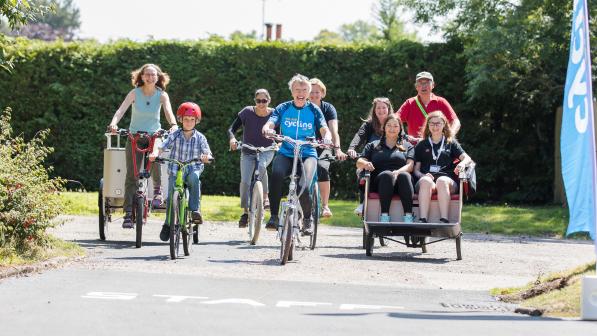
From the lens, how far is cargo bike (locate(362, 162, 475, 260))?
43.4 feet

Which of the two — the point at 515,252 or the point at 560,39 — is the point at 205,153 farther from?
the point at 560,39

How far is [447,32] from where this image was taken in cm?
2372

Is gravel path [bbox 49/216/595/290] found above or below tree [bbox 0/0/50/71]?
below

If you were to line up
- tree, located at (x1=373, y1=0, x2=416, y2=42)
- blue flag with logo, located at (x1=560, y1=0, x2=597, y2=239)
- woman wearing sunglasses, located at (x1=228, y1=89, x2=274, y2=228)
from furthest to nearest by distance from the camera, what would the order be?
tree, located at (x1=373, y1=0, x2=416, y2=42) → woman wearing sunglasses, located at (x1=228, y1=89, x2=274, y2=228) → blue flag with logo, located at (x1=560, y1=0, x2=597, y2=239)

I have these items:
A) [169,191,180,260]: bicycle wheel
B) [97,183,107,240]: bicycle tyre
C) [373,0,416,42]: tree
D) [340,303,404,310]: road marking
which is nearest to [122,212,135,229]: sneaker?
[97,183,107,240]: bicycle tyre

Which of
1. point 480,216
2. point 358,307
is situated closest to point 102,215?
point 358,307

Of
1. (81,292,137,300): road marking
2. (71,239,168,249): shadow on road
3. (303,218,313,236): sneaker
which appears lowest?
(81,292,137,300): road marking

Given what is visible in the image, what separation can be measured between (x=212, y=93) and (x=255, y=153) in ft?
30.2

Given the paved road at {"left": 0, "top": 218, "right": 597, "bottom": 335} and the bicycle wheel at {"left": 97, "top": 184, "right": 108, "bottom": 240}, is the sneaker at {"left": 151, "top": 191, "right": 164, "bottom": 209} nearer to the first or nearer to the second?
the paved road at {"left": 0, "top": 218, "right": 597, "bottom": 335}

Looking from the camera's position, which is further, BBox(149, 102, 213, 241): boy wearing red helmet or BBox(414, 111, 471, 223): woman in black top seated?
BBox(414, 111, 471, 223): woman in black top seated

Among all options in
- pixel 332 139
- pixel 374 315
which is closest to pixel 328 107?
pixel 332 139

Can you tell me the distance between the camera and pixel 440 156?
541 inches

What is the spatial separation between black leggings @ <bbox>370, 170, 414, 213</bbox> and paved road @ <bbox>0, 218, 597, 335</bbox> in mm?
588

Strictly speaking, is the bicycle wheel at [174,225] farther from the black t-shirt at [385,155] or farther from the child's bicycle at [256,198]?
the black t-shirt at [385,155]
